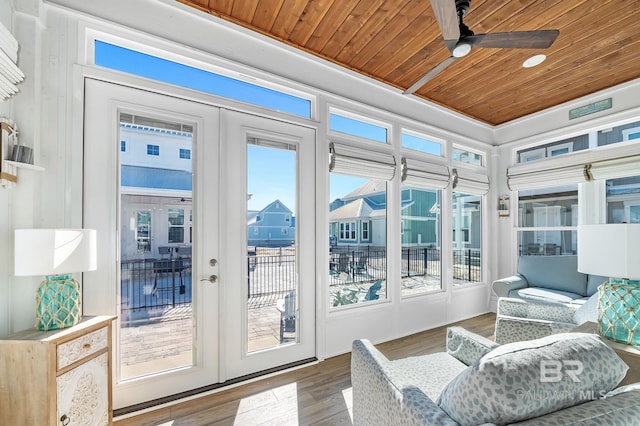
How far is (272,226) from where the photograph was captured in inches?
109

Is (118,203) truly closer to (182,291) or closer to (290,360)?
(182,291)

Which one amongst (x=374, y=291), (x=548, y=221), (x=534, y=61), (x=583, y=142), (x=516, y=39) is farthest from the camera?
(x=548, y=221)

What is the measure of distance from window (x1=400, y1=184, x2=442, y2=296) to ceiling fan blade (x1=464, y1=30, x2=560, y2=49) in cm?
196

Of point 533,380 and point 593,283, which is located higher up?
point 533,380

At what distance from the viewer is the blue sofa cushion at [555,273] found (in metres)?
3.64

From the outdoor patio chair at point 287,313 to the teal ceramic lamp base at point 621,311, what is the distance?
7.52 feet

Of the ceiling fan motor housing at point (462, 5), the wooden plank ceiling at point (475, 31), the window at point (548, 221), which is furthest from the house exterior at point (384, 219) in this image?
the ceiling fan motor housing at point (462, 5)

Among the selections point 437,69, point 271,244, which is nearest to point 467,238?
point 437,69

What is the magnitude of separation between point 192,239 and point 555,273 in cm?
450

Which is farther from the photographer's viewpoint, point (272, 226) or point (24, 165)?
point (272, 226)

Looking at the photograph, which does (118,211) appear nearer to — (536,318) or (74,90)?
(74,90)

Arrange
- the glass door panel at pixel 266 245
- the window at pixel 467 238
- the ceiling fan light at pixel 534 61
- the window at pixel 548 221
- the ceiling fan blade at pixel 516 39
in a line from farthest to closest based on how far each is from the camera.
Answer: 1. the window at pixel 467 238
2. the window at pixel 548 221
3. the ceiling fan light at pixel 534 61
4. the glass door panel at pixel 266 245
5. the ceiling fan blade at pixel 516 39

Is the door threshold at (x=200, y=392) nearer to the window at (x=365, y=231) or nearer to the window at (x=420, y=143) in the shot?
the window at (x=365, y=231)

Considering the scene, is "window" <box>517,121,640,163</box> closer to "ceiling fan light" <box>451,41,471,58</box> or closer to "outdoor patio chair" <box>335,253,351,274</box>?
"ceiling fan light" <box>451,41,471,58</box>
